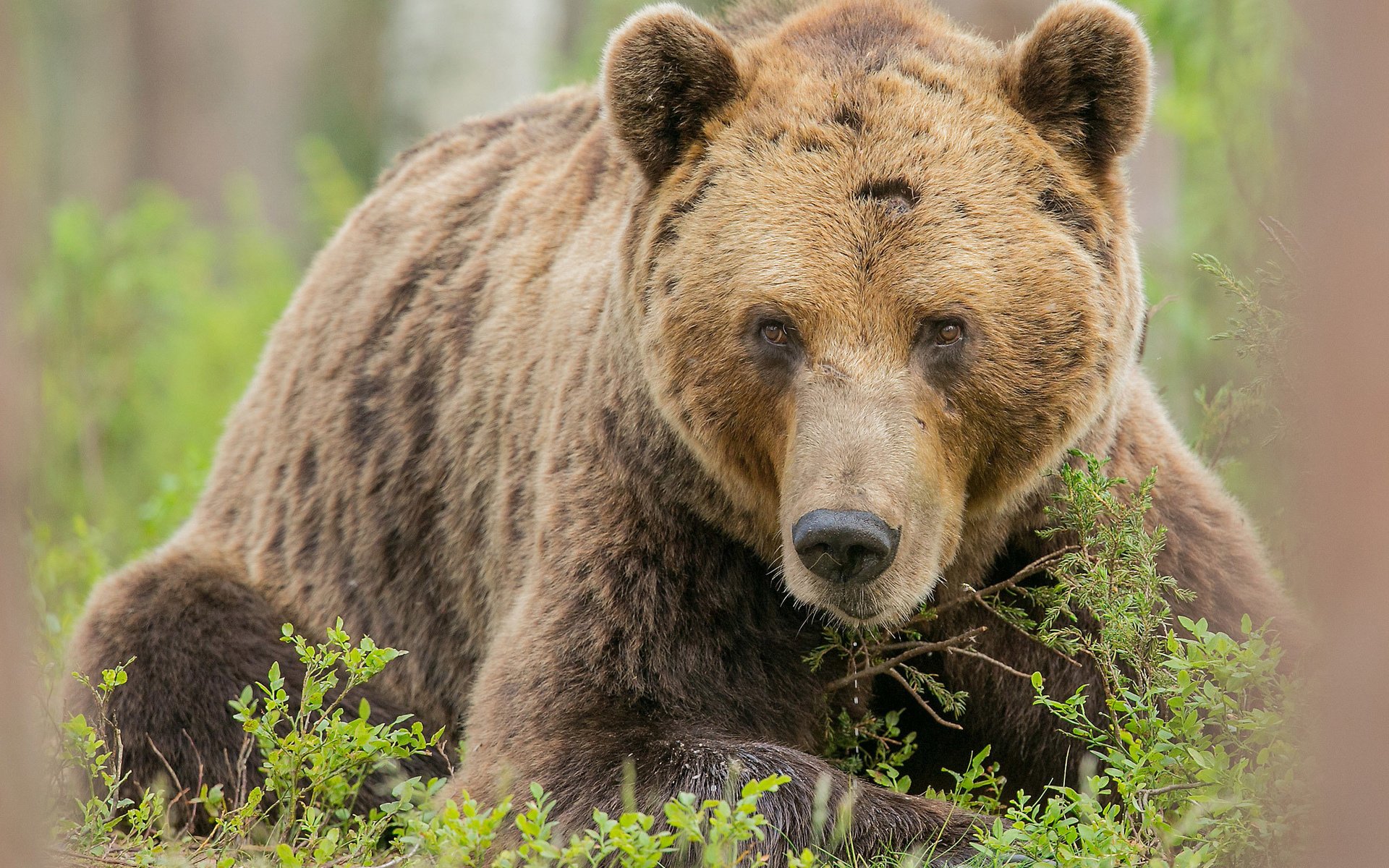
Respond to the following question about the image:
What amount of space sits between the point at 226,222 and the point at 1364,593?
24.9m

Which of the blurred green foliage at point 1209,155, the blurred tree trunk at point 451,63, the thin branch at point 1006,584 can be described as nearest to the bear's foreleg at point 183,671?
the thin branch at point 1006,584

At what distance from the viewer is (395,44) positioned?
38.3ft

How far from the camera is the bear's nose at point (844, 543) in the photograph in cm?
362

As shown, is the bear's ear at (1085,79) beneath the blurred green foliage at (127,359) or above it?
above

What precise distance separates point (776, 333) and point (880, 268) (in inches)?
12.1

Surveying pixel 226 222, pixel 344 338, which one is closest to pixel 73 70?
pixel 226 222

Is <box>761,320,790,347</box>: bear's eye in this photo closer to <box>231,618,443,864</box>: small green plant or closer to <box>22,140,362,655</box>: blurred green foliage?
<box>231,618,443,864</box>: small green plant

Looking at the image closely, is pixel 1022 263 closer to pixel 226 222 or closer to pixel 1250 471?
pixel 1250 471

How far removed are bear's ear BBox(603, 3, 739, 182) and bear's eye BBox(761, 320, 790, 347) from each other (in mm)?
659

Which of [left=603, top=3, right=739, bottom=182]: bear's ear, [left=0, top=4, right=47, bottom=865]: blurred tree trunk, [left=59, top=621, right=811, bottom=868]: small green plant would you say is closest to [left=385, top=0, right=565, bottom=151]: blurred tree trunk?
[left=603, top=3, right=739, bottom=182]: bear's ear

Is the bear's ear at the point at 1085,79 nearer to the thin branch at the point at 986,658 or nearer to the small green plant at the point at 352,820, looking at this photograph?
the thin branch at the point at 986,658

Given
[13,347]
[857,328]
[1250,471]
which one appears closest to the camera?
Result: [13,347]

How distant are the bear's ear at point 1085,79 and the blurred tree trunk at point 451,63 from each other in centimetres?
760

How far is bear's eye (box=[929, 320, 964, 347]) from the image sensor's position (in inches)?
153
